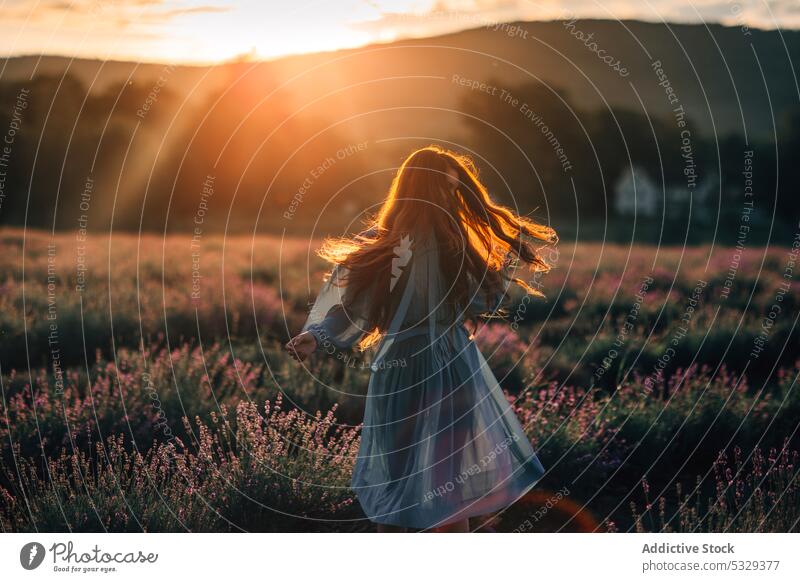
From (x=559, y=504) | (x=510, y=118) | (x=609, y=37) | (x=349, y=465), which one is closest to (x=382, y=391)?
(x=349, y=465)

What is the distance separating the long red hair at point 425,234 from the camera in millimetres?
5145

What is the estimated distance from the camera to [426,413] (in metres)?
5.07

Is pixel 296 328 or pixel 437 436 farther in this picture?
pixel 296 328

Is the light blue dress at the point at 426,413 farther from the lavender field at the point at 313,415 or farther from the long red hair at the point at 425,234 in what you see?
the lavender field at the point at 313,415

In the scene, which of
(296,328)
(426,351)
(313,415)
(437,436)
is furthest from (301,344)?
(296,328)

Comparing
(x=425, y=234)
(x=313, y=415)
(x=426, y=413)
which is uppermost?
(x=425, y=234)

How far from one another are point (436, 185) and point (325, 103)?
37.5 feet

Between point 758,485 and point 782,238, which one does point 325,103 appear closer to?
point 782,238

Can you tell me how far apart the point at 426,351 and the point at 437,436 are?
1.49ft

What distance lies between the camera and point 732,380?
793 centimetres
